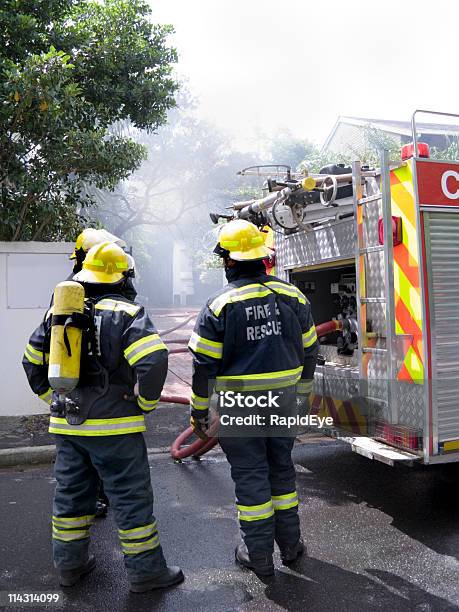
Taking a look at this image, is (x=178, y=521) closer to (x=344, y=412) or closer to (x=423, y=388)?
(x=344, y=412)

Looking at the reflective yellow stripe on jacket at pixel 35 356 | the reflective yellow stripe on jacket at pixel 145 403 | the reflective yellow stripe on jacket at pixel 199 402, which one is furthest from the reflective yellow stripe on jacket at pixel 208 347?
the reflective yellow stripe on jacket at pixel 35 356

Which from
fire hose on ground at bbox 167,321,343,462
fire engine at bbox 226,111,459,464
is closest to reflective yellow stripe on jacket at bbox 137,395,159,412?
fire engine at bbox 226,111,459,464

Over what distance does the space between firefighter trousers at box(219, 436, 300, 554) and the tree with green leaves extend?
4.19m

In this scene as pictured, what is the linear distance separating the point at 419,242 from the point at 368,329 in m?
0.76

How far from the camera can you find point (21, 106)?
5.55 metres

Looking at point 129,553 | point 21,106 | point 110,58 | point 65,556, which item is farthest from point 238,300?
point 110,58

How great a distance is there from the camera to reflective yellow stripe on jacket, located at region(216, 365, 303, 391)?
3137mm

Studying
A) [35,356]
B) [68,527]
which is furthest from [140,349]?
[68,527]

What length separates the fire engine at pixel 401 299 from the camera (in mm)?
3566

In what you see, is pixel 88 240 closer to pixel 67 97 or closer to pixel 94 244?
pixel 94 244

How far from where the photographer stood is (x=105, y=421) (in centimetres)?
285

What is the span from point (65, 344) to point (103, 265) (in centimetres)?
52

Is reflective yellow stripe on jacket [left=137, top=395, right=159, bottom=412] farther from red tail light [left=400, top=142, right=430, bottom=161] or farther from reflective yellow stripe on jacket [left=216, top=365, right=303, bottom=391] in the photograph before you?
red tail light [left=400, top=142, right=430, bottom=161]

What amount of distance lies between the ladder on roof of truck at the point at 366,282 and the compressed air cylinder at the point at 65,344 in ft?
6.65
